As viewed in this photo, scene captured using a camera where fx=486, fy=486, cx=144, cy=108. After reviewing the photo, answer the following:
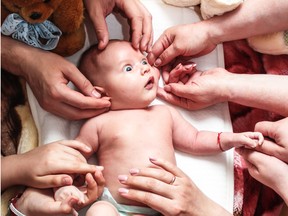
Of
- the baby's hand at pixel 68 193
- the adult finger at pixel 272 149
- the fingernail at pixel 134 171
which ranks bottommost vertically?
the adult finger at pixel 272 149

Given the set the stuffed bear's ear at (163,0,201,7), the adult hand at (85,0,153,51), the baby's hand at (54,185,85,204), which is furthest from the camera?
the stuffed bear's ear at (163,0,201,7)

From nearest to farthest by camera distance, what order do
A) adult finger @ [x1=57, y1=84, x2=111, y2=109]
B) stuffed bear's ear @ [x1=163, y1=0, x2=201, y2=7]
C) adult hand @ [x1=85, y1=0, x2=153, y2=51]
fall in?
adult finger @ [x1=57, y1=84, x2=111, y2=109], adult hand @ [x1=85, y1=0, x2=153, y2=51], stuffed bear's ear @ [x1=163, y1=0, x2=201, y2=7]

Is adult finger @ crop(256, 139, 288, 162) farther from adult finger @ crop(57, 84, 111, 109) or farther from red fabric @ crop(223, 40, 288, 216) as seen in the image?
adult finger @ crop(57, 84, 111, 109)

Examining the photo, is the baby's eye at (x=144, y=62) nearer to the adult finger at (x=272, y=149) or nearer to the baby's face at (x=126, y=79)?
the baby's face at (x=126, y=79)

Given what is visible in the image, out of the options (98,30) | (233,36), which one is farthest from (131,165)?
(233,36)

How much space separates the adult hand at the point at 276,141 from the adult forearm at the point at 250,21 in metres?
0.27

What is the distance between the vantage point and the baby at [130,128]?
112cm

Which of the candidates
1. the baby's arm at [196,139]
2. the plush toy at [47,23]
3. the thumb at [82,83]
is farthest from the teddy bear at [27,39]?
the baby's arm at [196,139]

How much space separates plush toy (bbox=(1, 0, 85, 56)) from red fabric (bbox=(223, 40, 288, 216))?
17.2 inches

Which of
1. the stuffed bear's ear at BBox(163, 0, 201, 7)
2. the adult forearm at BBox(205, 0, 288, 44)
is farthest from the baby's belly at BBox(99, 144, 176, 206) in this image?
the stuffed bear's ear at BBox(163, 0, 201, 7)

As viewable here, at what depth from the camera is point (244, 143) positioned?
3.66 feet

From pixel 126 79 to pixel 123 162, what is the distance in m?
0.20

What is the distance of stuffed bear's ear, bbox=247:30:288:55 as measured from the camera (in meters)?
1.27

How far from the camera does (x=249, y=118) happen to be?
131 cm
